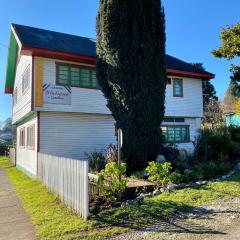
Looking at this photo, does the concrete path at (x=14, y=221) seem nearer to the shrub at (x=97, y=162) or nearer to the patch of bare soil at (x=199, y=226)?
the patch of bare soil at (x=199, y=226)

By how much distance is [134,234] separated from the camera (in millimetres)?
6223

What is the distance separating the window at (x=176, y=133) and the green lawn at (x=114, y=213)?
978 centimetres

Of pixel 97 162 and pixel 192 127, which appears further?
pixel 192 127

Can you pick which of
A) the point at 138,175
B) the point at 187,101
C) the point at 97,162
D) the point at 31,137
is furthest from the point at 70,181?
the point at 187,101

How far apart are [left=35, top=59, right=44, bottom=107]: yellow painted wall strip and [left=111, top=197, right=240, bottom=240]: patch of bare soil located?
31.8 ft

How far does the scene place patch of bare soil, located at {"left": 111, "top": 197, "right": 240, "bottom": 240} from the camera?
6.00 metres

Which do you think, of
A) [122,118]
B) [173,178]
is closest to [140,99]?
[122,118]

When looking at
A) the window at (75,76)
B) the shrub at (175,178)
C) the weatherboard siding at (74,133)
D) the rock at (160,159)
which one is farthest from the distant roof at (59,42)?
the shrub at (175,178)

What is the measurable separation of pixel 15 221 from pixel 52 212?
2.99 ft

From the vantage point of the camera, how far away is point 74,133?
641 inches

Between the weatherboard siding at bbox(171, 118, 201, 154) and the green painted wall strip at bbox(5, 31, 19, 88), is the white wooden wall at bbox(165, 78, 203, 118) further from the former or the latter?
the green painted wall strip at bbox(5, 31, 19, 88)

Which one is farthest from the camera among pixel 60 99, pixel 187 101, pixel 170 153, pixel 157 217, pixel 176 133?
pixel 187 101

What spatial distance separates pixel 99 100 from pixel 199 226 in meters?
11.1

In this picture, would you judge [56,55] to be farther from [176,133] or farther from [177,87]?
[176,133]
